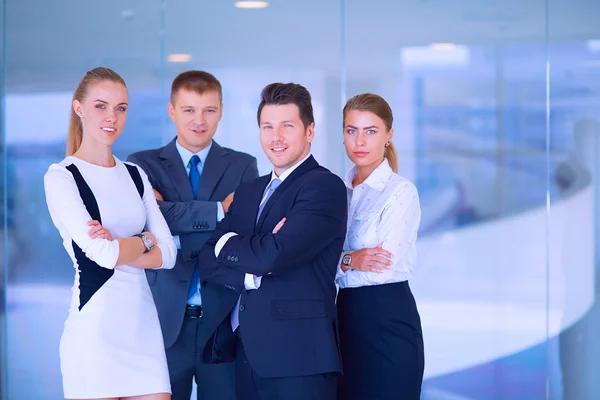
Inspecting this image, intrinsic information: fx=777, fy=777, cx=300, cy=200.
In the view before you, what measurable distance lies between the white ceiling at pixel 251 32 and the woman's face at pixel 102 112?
2287 millimetres

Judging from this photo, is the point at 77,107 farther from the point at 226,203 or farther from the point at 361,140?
the point at 361,140

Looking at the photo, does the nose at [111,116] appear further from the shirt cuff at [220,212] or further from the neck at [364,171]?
the neck at [364,171]

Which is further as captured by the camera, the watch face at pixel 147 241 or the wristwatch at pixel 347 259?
the wristwatch at pixel 347 259

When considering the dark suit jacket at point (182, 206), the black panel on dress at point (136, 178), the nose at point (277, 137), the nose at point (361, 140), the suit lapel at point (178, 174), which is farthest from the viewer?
the suit lapel at point (178, 174)

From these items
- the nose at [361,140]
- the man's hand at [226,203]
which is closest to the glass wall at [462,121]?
the man's hand at [226,203]

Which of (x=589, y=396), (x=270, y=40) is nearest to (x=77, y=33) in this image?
(x=270, y=40)

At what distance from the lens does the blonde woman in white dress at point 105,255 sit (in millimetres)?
2936

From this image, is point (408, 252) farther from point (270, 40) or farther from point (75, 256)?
point (270, 40)

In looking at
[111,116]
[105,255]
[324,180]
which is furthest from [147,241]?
[324,180]

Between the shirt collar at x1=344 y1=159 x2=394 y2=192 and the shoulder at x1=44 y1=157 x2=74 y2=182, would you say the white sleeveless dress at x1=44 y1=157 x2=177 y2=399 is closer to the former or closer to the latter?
the shoulder at x1=44 y1=157 x2=74 y2=182

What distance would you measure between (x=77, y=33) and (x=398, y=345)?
349 cm

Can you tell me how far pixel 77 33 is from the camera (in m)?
5.55

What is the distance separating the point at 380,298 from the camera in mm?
3350

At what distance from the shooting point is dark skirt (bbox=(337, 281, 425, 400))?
131 inches
